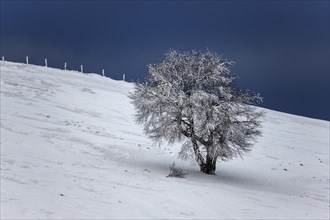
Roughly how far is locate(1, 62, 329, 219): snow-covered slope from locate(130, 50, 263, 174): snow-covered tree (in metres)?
1.90

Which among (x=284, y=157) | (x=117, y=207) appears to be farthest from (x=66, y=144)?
(x=284, y=157)

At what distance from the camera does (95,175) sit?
60.6ft

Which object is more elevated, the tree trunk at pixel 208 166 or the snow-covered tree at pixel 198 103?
the snow-covered tree at pixel 198 103

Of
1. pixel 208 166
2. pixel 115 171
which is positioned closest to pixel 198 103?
pixel 208 166

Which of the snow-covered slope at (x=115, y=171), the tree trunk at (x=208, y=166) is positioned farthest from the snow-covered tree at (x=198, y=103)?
the snow-covered slope at (x=115, y=171)

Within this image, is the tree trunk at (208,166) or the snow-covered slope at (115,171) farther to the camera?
the tree trunk at (208,166)

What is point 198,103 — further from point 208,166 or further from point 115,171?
point 115,171

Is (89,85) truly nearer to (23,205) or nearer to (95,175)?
(95,175)

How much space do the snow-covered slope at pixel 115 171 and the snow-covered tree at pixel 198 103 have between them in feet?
6.22

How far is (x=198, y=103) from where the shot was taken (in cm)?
2372

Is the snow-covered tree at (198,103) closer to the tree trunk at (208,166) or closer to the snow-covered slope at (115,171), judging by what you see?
the tree trunk at (208,166)

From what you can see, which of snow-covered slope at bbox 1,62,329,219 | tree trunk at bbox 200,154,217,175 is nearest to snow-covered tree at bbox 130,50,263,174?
tree trunk at bbox 200,154,217,175

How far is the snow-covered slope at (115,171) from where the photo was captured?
14.2m

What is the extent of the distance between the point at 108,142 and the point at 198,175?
24.2 ft
